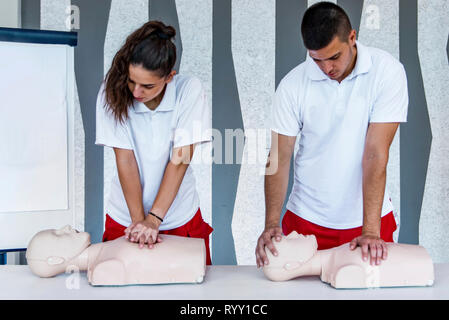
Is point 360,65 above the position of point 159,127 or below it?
above

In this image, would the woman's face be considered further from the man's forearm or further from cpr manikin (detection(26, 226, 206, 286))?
the man's forearm

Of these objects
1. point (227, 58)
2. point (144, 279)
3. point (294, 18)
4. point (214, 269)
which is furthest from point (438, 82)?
point (144, 279)

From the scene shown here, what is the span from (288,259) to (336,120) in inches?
22.4

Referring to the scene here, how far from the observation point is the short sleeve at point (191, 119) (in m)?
1.53

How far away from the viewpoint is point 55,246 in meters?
1.20

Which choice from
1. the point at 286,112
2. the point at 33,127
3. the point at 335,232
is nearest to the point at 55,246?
the point at 286,112

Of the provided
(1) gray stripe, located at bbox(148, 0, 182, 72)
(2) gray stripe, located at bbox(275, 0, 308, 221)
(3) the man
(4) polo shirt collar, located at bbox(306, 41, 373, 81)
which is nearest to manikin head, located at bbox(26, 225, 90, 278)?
(3) the man

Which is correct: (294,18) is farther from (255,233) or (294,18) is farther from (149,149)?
(149,149)

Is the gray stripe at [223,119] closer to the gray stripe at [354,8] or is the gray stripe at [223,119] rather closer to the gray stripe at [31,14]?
the gray stripe at [354,8]

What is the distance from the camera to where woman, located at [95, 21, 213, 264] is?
140cm

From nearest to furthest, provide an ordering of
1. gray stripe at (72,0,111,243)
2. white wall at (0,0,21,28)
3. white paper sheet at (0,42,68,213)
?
white paper sheet at (0,42,68,213) → white wall at (0,0,21,28) → gray stripe at (72,0,111,243)

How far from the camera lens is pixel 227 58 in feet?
8.49

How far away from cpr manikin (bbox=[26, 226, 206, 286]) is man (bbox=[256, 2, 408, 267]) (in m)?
0.24

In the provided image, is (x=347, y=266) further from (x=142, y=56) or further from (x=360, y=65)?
(x=142, y=56)
